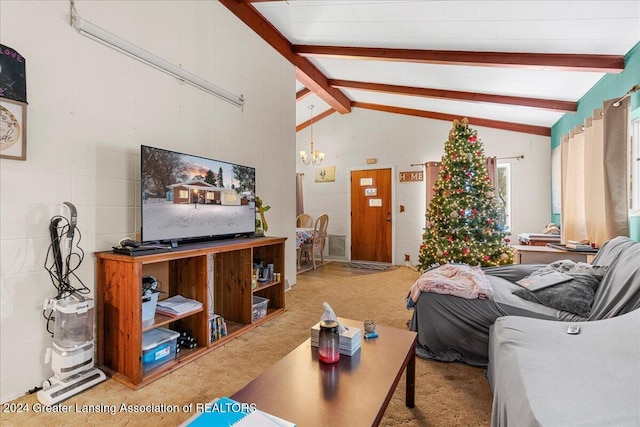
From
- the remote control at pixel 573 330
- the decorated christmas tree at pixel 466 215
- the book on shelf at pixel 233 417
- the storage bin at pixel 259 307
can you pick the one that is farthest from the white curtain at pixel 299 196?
the book on shelf at pixel 233 417

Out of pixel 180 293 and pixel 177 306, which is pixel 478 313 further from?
pixel 180 293

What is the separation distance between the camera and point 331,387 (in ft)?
3.99

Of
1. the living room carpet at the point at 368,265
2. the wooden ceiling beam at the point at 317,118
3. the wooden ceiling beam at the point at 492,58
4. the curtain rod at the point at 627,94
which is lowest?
the living room carpet at the point at 368,265

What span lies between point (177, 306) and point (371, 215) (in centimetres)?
460

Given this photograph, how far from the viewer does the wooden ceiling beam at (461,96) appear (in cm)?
389

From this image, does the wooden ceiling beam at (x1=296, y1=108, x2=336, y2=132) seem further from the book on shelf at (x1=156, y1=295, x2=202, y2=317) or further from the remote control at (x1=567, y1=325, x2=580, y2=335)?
the remote control at (x1=567, y1=325, x2=580, y2=335)

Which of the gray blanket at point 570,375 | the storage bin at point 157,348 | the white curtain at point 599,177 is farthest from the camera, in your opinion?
the white curtain at point 599,177

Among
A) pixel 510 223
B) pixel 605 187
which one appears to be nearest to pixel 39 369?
pixel 605 187

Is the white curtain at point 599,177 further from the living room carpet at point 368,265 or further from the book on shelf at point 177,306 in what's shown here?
the book on shelf at point 177,306

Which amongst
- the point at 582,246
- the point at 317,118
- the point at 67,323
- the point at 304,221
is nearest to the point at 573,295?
the point at 582,246

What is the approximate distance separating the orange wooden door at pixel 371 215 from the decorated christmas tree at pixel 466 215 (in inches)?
82.4

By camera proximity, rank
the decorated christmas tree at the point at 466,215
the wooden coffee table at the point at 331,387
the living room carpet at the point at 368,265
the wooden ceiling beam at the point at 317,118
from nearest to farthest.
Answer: the wooden coffee table at the point at 331,387 < the decorated christmas tree at the point at 466,215 < the living room carpet at the point at 368,265 < the wooden ceiling beam at the point at 317,118

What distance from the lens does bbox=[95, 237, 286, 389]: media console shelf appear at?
183 cm

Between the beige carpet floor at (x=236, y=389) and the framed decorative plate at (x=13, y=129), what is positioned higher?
the framed decorative plate at (x=13, y=129)
